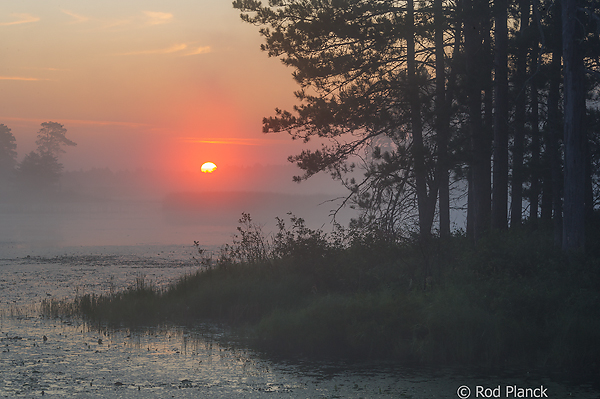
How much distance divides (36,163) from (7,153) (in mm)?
19422

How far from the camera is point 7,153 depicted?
3915 inches

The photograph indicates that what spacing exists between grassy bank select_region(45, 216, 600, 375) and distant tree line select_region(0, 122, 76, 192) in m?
78.7

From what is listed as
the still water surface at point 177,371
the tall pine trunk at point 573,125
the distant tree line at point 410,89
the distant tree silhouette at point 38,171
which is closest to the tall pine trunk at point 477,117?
the distant tree line at point 410,89

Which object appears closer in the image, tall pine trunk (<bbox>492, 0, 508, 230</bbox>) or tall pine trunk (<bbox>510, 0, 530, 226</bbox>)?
tall pine trunk (<bbox>492, 0, 508, 230</bbox>)

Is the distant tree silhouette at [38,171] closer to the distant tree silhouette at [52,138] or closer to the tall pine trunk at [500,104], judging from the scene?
the distant tree silhouette at [52,138]

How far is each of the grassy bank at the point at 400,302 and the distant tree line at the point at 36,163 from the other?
78.7 metres

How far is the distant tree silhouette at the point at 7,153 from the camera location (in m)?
96.4

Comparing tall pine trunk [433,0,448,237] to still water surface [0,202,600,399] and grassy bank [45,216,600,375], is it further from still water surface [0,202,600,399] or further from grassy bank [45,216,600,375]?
still water surface [0,202,600,399]

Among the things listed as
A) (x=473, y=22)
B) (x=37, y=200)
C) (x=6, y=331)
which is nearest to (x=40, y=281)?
(x=6, y=331)

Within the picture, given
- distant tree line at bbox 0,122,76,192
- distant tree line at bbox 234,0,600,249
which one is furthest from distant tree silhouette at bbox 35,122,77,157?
distant tree line at bbox 234,0,600,249

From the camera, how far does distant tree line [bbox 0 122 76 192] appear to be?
3329 inches

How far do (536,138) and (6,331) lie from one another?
17.7m

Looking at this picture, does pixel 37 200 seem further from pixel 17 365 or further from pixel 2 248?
pixel 17 365

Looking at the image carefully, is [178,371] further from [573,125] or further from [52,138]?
[52,138]
